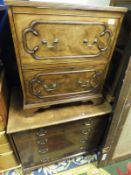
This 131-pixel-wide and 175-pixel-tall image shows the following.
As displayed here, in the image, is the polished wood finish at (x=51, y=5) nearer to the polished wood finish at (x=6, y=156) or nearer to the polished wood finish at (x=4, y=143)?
the polished wood finish at (x=4, y=143)

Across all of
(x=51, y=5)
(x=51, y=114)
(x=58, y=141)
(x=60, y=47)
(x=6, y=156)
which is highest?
(x=51, y=5)

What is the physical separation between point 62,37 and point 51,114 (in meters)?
0.57

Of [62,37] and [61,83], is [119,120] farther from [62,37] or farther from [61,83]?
[62,37]

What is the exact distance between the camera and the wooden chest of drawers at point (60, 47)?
2.35ft

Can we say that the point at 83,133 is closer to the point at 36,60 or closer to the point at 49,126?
the point at 49,126

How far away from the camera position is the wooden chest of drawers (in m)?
0.72

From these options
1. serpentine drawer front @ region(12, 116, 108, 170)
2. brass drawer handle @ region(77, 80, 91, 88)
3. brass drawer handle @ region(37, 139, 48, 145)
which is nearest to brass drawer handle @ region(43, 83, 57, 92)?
brass drawer handle @ region(77, 80, 91, 88)

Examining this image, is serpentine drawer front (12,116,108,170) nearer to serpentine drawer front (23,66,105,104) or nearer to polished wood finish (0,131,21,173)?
polished wood finish (0,131,21,173)

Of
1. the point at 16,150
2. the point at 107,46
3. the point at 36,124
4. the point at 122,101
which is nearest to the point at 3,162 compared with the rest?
the point at 16,150

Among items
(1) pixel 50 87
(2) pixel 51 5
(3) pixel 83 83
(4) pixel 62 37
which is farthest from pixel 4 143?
(2) pixel 51 5

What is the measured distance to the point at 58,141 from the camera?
46.5 inches

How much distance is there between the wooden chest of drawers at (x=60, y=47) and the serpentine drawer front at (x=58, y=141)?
0.21m

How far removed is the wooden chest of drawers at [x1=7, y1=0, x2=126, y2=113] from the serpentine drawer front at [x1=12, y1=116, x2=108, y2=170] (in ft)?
0.70

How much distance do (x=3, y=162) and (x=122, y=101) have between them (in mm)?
1041
